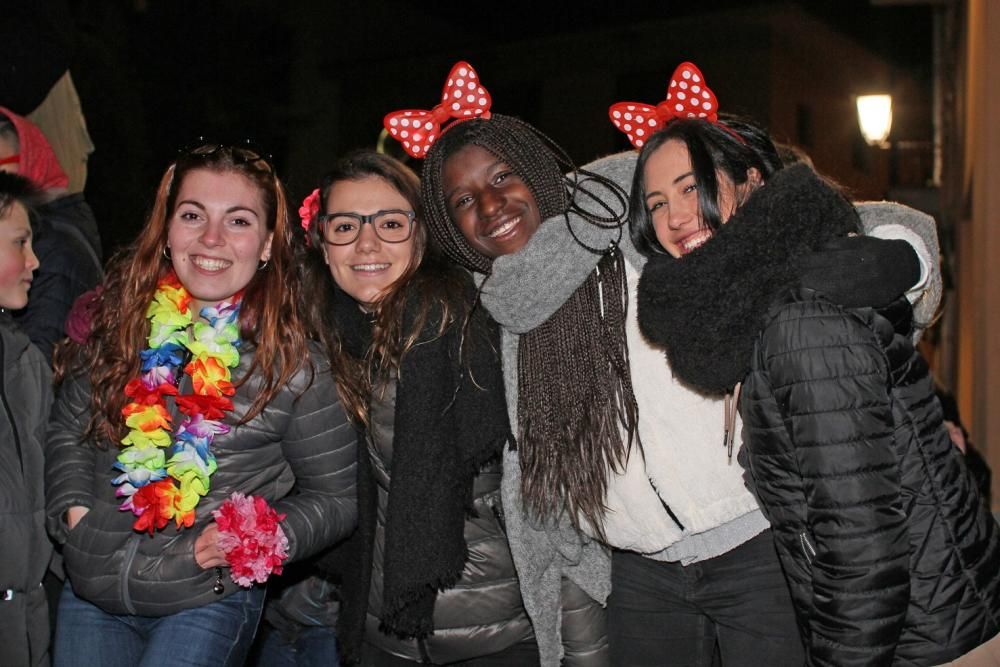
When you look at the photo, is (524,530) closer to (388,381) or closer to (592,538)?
(592,538)

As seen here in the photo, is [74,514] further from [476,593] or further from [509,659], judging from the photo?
[509,659]

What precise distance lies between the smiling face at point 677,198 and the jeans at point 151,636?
5.91ft

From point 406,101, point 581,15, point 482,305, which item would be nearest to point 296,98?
point 406,101

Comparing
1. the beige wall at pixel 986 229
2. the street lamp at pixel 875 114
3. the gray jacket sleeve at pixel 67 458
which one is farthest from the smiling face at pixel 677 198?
the street lamp at pixel 875 114

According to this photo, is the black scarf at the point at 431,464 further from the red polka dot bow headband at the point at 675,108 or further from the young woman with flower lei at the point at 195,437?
the red polka dot bow headband at the point at 675,108

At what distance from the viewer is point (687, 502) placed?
313 cm

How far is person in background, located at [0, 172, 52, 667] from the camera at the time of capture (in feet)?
10.8

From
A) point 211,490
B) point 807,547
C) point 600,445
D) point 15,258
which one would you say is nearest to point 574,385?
point 600,445

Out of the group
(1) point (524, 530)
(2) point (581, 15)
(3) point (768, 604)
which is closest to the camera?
(3) point (768, 604)

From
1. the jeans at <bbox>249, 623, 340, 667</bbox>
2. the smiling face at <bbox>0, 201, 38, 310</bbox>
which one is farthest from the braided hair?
the smiling face at <bbox>0, 201, 38, 310</bbox>

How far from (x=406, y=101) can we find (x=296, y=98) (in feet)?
13.3

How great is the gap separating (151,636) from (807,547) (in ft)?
6.63

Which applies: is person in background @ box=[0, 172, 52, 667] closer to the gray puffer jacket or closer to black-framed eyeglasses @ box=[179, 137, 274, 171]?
black-framed eyeglasses @ box=[179, 137, 274, 171]

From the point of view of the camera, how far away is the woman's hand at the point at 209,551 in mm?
3213
